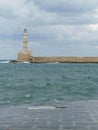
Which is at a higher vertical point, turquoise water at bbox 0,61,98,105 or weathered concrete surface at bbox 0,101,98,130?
weathered concrete surface at bbox 0,101,98,130

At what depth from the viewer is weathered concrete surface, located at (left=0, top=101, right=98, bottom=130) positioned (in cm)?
794

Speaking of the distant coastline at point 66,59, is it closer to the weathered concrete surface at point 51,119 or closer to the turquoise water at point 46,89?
the turquoise water at point 46,89

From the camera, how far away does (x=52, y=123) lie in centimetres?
835

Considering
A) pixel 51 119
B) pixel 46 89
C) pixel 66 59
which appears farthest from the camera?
pixel 66 59

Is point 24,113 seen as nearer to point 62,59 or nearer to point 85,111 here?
point 85,111

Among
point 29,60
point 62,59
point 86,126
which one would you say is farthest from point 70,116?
point 62,59

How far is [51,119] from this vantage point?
8906 mm

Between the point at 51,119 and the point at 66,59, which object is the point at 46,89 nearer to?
the point at 51,119

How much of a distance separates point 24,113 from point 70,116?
4.07 feet

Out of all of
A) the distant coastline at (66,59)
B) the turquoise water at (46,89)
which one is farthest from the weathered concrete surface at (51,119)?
the distant coastline at (66,59)

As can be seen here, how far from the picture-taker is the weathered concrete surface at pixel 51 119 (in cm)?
794

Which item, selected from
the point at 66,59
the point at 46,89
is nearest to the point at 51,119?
the point at 46,89

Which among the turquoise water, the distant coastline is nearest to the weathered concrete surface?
the turquoise water

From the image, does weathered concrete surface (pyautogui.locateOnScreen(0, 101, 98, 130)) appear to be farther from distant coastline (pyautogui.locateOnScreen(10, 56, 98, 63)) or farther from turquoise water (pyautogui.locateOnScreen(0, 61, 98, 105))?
distant coastline (pyautogui.locateOnScreen(10, 56, 98, 63))
